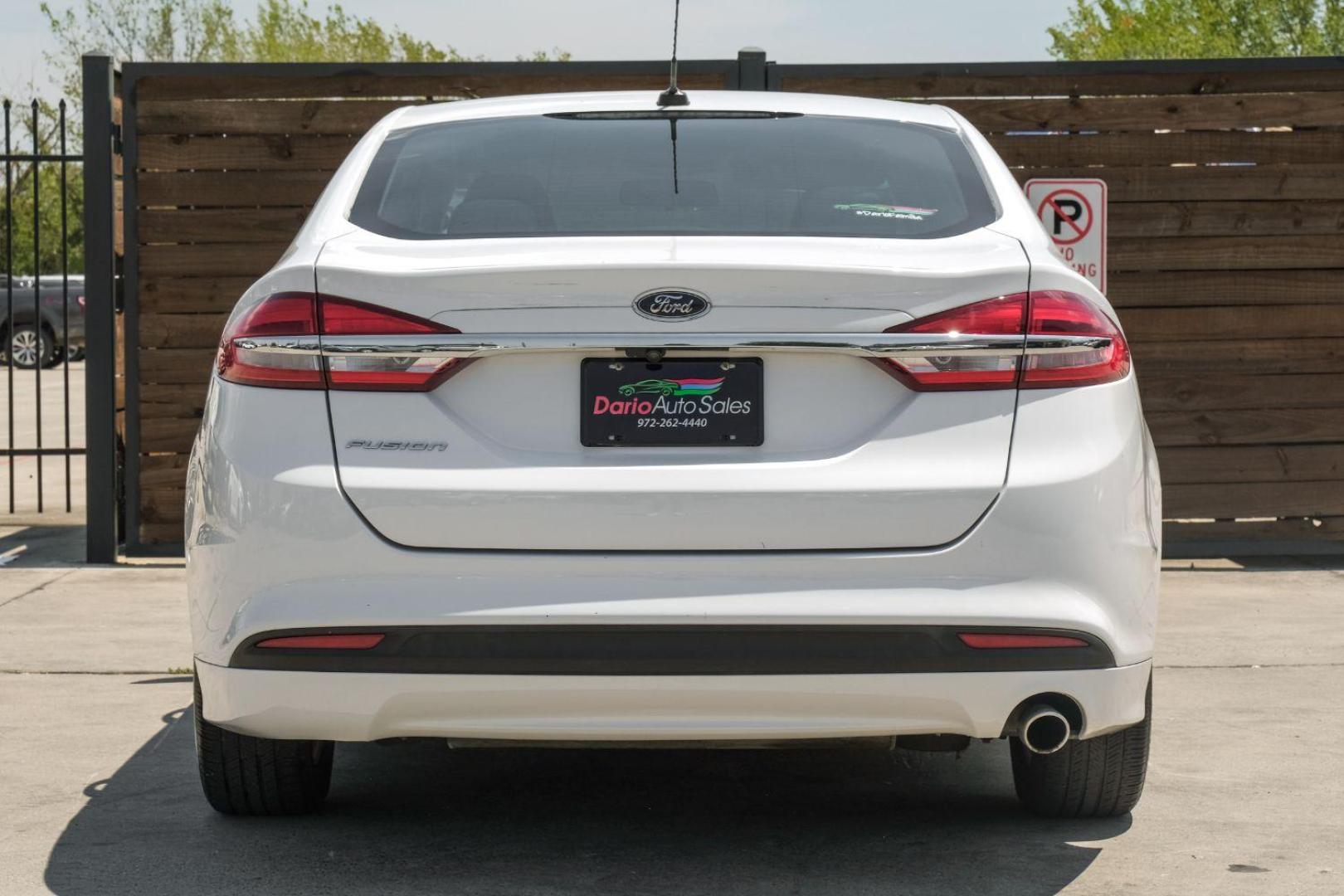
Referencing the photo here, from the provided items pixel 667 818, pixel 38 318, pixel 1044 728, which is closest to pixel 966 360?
pixel 1044 728

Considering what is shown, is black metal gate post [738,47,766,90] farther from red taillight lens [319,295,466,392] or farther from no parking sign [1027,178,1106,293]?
red taillight lens [319,295,466,392]

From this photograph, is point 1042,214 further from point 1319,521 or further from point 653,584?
point 653,584

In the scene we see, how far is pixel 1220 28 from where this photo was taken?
4247 cm

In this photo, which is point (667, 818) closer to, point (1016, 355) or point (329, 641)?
point (329, 641)

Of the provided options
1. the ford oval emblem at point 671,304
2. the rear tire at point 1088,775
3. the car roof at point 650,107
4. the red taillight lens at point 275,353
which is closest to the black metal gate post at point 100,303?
the car roof at point 650,107

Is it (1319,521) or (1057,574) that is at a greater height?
(1057,574)

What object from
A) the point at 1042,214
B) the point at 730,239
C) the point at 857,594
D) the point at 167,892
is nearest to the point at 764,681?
the point at 857,594

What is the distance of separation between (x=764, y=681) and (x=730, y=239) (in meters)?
0.88

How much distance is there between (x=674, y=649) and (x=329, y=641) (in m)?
0.66

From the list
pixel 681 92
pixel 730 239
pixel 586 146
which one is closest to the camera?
pixel 730 239

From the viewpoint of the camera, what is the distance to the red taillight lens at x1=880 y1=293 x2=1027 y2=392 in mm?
3594

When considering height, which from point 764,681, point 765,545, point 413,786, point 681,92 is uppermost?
point 681,92

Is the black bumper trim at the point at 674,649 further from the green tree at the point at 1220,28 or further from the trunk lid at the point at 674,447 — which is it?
the green tree at the point at 1220,28

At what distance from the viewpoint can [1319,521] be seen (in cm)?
933
